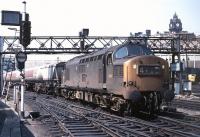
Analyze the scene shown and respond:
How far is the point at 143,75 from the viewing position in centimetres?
1736

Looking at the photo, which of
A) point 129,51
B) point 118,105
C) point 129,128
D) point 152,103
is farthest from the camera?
point 129,51

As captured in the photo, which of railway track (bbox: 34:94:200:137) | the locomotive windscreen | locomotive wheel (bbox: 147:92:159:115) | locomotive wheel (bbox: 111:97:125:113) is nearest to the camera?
railway track (bbox: 34:94:200:137)

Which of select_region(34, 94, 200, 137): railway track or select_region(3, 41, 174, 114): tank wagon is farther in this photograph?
select_region(3, 41, 174, 114): tank wagon

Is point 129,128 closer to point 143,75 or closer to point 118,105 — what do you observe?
point 143,75

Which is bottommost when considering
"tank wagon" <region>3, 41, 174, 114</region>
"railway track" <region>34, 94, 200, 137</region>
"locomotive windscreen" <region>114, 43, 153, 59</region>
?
"railway track" <region>34, 94, 200, 137</region>

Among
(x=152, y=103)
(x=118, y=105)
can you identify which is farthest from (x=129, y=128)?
(x=118, y=105)

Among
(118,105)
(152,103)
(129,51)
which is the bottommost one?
(118,105)

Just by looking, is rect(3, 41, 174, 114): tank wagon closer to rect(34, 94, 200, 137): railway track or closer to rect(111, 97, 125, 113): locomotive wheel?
rect(111, 97, 125, 113): locomotive wheel

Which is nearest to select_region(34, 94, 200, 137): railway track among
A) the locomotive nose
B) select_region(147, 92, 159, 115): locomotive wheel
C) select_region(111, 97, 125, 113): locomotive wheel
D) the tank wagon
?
select_region(147, 92, 159, 115): locomotive wheel

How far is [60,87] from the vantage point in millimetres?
36969

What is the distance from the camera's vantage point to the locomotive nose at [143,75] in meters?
17.2

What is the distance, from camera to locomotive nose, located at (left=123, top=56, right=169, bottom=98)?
1720 cm

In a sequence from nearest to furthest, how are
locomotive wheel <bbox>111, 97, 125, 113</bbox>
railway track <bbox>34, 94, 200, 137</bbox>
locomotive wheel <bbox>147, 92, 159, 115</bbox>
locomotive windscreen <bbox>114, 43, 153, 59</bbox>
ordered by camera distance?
→ railway track <bbox>34, 94, 200, 137</bbox>, locomotive wheel <bbox>147, 92, 159, 115</bbox>, locomotive wheel <bbox>111, 97, 125, 113</bbox>, locomotive windscreen <bbox>114, 43, 153, 59</bbox>

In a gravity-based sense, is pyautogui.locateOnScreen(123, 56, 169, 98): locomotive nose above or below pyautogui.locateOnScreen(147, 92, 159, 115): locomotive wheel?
above
